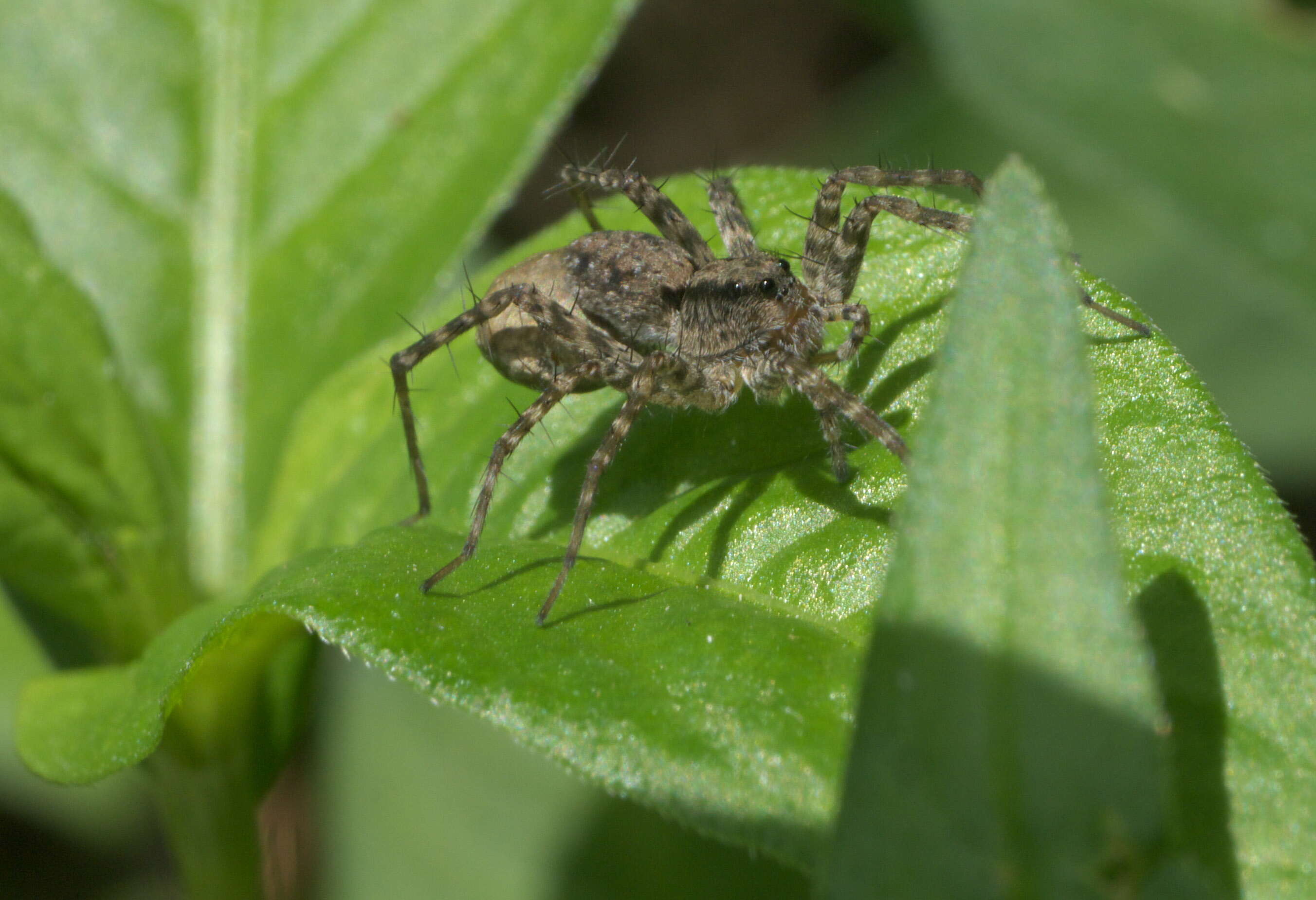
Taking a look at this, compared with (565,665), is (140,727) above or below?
below

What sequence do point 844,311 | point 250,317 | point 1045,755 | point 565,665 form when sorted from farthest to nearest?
point 250,317 < point 844,311 < point 565,665 < point 1045,755

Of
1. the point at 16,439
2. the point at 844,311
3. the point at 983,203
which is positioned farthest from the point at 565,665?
the point at 16,439

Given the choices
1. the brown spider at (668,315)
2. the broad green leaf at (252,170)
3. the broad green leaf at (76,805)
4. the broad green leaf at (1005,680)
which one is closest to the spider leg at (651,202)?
the brown spider at (668,315)

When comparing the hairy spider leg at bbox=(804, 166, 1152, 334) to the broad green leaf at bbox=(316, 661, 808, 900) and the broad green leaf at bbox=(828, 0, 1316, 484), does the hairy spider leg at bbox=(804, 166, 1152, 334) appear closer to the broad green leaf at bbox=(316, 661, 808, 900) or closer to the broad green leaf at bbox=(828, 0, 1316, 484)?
the broad green leaf at bbox=(316, 661, 808, 900)

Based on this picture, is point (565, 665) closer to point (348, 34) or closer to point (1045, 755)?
point (1045, 755)

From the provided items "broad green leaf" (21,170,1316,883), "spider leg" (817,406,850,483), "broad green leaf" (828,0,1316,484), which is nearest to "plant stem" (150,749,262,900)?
"broad green leaf" (21,170,1316,883)

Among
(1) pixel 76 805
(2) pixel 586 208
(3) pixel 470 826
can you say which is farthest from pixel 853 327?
(1) pixel 76 805

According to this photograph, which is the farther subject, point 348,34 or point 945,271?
point 348,34


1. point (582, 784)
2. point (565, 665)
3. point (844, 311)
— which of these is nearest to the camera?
point (565, 665)
